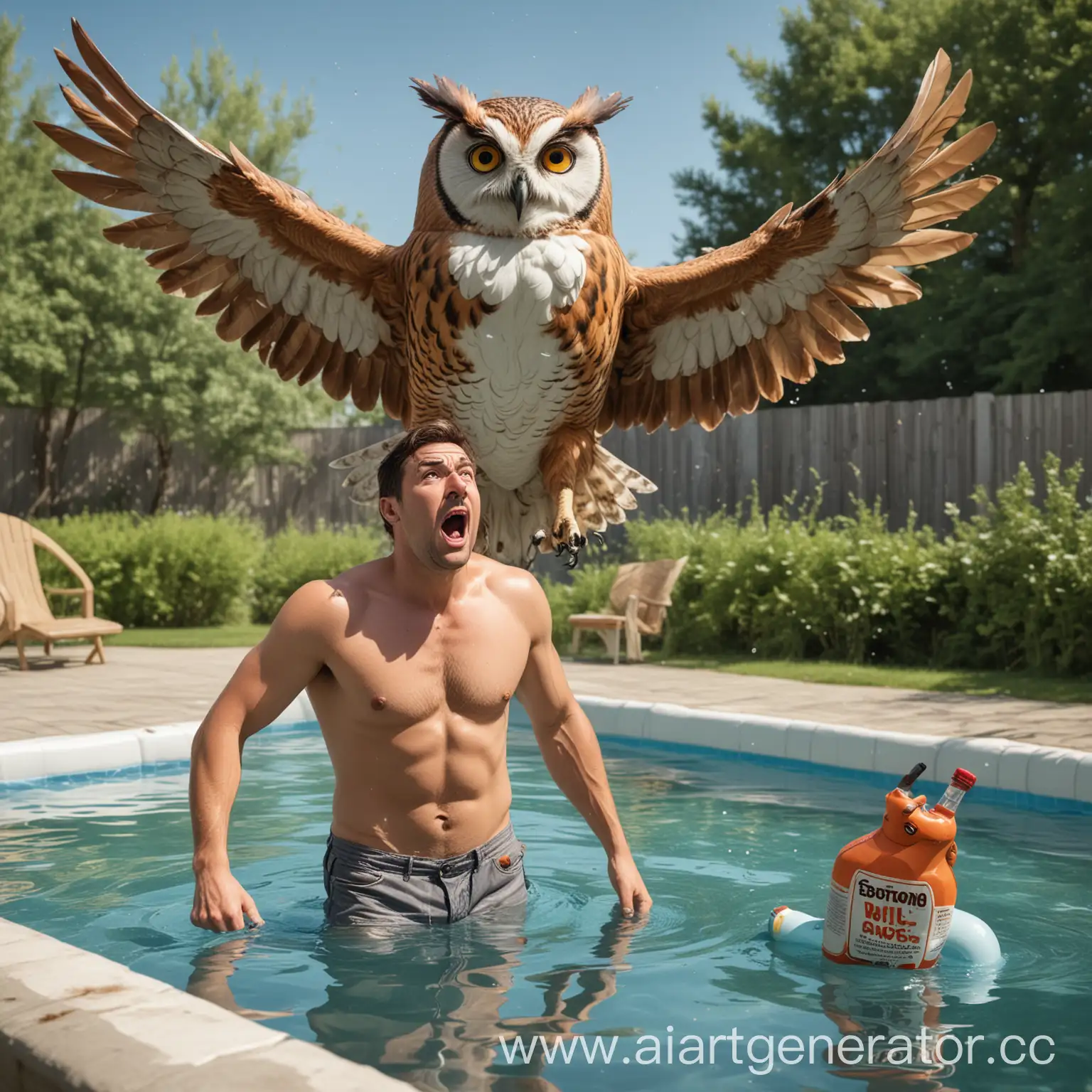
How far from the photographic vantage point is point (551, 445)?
3.39 m

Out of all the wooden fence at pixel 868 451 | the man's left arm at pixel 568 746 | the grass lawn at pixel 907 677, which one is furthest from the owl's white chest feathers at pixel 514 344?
the wooden fence at pixel 868 451

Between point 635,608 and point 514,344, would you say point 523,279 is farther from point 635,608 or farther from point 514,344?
point 635,608

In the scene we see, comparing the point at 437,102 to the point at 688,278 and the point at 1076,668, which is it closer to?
the point at 688,278

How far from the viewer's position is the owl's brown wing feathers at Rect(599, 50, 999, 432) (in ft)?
10.1

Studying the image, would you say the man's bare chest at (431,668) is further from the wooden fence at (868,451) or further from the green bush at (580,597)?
the wooden fence at (868,451)

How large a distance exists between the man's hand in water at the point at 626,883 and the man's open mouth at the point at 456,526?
2.79ft

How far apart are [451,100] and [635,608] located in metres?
6.86

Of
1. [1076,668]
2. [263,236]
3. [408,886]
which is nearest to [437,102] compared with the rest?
[263,236]

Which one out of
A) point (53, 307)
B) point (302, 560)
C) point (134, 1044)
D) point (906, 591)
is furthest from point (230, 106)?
point (134, 1044)

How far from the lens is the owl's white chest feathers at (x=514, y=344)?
9.66 ft

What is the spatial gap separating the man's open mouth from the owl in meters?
0.46

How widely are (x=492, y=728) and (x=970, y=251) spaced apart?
1762cm

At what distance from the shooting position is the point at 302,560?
13273mm

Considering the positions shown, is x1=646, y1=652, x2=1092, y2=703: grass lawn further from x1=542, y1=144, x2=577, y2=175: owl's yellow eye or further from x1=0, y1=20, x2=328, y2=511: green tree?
x1=0, y1=20, x2=328, y2=511: green tree
